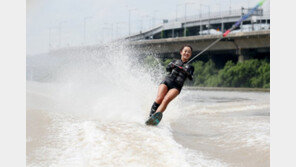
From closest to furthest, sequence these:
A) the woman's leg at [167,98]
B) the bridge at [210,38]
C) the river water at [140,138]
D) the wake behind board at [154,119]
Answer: the river water at [140,138] < the wake behind board at [154,119] < the woman's leg at [167,98] < the bridge at [210,38]

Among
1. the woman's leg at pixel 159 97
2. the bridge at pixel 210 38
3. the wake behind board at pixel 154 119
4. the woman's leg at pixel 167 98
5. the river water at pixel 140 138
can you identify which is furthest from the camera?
the bridge at pixel 210 38

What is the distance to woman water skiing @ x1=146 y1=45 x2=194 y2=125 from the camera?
6371 millimetres

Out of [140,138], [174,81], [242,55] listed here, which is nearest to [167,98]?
[174,81]

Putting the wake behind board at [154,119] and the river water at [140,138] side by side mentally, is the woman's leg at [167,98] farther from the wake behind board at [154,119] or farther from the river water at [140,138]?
the river water at [140,138]

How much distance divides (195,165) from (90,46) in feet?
81.4

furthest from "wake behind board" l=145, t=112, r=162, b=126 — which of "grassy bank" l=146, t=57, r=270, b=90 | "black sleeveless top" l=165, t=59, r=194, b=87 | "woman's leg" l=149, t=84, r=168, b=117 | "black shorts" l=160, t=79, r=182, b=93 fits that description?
"grassy bank" l=146, t=57, r=270, b=90

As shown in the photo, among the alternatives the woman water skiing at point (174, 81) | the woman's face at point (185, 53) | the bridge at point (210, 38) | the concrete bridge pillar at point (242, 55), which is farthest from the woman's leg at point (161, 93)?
the concrete bridge pillar at point (242, 55)

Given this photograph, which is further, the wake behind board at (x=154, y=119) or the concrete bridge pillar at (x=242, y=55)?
the concrete bridge pillar at (x=242, y=55)

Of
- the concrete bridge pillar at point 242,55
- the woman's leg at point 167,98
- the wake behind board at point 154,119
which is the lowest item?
the wake behind board at point 154,119

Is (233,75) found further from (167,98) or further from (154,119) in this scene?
(154,119)

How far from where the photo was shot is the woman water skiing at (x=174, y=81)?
637cm

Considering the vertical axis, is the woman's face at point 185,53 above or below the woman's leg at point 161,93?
above

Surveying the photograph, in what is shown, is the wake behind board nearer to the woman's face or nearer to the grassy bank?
the woman's face
